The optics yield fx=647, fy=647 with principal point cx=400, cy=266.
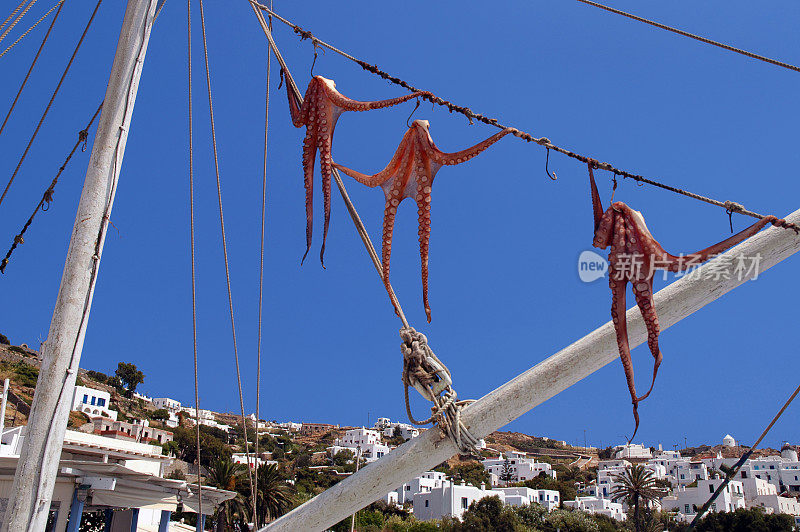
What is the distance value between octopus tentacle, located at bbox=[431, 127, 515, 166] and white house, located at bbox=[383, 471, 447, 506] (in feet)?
221

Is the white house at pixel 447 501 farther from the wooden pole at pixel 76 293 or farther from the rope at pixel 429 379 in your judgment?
the wooden pole at pixel 76 293

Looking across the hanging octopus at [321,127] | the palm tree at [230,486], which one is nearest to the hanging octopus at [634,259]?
the hanging octopus at [321,127]

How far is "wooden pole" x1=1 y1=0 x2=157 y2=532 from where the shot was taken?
4.02m

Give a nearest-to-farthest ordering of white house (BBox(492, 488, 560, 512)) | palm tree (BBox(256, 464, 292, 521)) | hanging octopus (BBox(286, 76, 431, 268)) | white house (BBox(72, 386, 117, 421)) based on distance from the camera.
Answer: hanging octopus (BBox(286, 76, 431, 268)) < palm tree (BBox(256, 464, 292, 521)) < white house (BBox(72, 386, 117, 421)) < white house (BBox(492, 488, 560, 512))

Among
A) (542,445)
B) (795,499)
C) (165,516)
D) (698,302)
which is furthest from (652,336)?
(542,445)

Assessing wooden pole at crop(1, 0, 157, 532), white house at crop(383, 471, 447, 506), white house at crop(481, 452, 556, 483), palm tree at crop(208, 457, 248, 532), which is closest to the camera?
wooden pole at crop(1, 0, 157, 532)

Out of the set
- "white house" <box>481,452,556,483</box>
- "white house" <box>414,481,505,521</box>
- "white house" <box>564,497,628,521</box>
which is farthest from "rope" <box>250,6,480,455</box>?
"white house" <box>481,452,556,483</box>

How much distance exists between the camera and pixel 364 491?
12.5 feet

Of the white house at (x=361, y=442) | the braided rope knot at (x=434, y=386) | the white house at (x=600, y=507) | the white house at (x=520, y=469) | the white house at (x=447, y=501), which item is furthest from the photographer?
the white house at (x=361, y=442)

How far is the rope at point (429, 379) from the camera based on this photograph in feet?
12.4

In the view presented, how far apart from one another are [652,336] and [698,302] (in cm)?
35

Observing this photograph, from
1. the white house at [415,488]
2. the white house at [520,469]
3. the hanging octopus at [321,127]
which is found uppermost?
the white house at [520,469]

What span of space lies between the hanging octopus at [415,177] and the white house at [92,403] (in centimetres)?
6194

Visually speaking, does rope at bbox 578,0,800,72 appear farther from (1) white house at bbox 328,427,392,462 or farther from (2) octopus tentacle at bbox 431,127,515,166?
(1) white house at bbox 328,427,392,462
